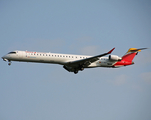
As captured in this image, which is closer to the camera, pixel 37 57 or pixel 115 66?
pixel 37 57

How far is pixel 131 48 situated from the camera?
156 feet

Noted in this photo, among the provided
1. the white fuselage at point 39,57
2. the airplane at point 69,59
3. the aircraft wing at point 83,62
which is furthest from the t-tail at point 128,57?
the white fuselage at point 39,57

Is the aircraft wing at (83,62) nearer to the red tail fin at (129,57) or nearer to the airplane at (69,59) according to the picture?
the airplane at (69,59)

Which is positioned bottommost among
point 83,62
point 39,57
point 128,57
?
point 83,62

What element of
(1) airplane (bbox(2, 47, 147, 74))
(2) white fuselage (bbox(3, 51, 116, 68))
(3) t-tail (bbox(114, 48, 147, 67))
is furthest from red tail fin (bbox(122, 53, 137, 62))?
(2) white fuselage (bbox(3, 51, 116, 68))

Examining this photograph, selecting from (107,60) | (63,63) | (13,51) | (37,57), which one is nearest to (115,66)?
(107,60)

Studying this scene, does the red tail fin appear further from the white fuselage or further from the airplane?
the white fuselage

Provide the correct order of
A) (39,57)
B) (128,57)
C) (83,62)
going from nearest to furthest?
(39,57), (83,62), (128,57)

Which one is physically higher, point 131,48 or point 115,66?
point 131,48

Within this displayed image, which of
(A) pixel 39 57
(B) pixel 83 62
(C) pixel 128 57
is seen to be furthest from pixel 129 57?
(A) pixel 39 57

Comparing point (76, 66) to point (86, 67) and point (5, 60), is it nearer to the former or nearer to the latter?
point (86, 67)

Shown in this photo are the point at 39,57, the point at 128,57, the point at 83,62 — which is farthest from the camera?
the point at 128,57

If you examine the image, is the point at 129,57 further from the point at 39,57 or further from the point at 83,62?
the point at 39,57

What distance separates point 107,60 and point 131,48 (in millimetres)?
5200
